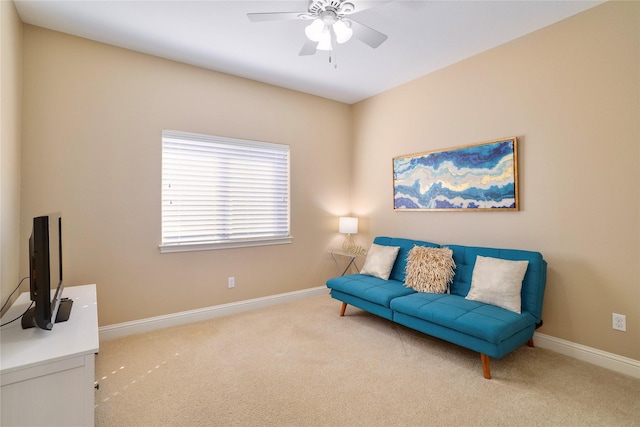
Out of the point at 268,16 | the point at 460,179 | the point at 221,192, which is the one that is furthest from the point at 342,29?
the point at 221,192

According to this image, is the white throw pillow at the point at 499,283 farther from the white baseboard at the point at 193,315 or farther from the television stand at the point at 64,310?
the television stand at the point at 64,310

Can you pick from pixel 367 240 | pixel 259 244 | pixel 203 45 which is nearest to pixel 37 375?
pixel 259 244

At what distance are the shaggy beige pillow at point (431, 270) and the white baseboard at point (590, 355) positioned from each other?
34.4 inches

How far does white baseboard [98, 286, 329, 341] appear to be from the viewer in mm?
2904

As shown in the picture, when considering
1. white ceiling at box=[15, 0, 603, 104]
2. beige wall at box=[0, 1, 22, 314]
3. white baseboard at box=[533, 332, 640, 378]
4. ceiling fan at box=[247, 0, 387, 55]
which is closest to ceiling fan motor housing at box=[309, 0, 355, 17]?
ceiling fan at box=[247, 0, 387, 55]

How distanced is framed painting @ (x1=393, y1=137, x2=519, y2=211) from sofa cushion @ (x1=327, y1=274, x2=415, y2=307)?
3.37ft

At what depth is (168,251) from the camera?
3172 millimetres

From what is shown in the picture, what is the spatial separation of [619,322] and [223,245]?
141 inches

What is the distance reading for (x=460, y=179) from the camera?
3.29 m

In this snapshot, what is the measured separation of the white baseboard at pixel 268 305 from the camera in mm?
2330

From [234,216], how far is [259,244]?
46 cm

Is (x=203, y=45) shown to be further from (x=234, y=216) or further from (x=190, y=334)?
(x=190, y=334)

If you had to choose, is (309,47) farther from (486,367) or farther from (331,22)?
(486,367)

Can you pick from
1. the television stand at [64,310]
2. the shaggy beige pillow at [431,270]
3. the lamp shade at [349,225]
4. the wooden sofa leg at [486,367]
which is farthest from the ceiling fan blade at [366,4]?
the television stand at [64,310]
